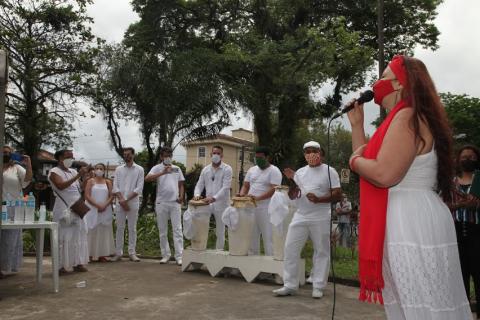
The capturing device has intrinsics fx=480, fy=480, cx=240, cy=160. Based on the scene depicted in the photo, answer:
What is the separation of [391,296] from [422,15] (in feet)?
76.7

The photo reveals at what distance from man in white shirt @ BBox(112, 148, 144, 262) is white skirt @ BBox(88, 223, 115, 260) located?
0.16 metres

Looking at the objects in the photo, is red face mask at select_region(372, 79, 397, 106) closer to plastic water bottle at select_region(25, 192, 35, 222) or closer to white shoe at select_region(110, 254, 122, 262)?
plastic water bottle at select_region(25, 192, 35, 222)

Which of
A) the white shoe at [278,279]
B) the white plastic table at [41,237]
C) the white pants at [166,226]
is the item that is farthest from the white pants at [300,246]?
the white pants at [166,226]

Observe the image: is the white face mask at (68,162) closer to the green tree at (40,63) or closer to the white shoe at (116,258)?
the white shoe at (116,258)

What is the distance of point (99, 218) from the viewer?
9117mm

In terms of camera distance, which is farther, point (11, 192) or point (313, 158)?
point (11, 192)

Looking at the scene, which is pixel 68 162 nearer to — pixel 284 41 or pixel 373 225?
pixel 373 225

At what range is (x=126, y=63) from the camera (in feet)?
54.9

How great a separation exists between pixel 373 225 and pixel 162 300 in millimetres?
4040

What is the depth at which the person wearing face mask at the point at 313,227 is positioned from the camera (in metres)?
6.09

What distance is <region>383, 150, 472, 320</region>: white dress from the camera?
2287 millimetres

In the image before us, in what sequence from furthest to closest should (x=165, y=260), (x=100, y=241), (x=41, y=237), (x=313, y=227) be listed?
(x=100, y=241), (x=165, y=260), (x=41, y=237), (x=313, y=227)

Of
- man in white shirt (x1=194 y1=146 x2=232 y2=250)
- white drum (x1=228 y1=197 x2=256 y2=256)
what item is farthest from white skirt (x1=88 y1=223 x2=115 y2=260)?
white drum (x1=228 y1=197 x2=256 y2=256)

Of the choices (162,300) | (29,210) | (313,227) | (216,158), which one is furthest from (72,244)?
(313,227)
